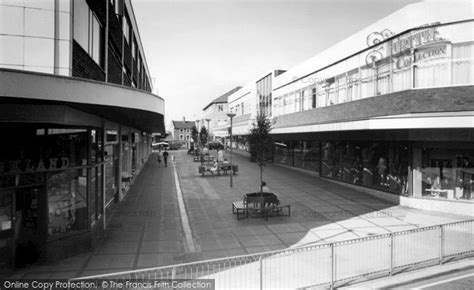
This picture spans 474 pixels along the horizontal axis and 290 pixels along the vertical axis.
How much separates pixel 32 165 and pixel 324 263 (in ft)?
22.1

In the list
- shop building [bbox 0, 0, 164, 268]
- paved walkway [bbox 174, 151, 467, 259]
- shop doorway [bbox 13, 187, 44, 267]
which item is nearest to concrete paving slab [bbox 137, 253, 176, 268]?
paved walkway [bbox 174, 151, 467, 259]

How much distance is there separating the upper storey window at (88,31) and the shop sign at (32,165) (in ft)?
10.3

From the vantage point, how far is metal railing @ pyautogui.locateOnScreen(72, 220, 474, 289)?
654cm

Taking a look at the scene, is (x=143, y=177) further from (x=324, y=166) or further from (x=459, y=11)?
(x=459, y=11)

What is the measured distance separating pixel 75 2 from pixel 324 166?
17.9 meters

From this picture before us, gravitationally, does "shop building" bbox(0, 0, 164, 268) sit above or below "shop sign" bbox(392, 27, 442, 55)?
below

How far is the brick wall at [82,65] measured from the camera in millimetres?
8416

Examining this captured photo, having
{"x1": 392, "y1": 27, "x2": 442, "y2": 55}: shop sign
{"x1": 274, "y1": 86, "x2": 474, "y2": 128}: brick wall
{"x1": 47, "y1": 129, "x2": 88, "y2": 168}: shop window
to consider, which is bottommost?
{"x1": 47, "y1": 129, "x2": 88, "y2": 168}: shop window

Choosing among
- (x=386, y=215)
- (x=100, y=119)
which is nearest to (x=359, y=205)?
(x=386, y=215)

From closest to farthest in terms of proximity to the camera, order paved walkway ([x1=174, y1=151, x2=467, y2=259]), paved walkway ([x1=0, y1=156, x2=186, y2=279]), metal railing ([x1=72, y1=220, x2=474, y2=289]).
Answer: metal railing ([x1=72, y1=220, x2=474, y2=289]) < paved walkway ([x1=0, y1=156, x2=186, y2=279]) < paved walkway ([x1=174, y1=151, x2=467, y2=259])

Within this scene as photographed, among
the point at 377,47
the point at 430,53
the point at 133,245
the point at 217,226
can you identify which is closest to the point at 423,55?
the point at 430,53

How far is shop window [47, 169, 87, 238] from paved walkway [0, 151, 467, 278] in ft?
2.63

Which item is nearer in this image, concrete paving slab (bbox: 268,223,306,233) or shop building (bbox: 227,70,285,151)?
concrete paving slab (bbox: 268,223,306,233)

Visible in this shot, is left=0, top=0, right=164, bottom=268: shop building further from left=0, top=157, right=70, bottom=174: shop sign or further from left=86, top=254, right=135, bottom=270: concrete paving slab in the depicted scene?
left=86, top=254, right=135, bottom=270: concrete paving slab
